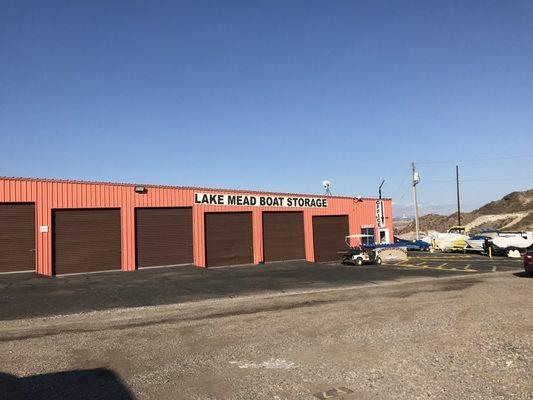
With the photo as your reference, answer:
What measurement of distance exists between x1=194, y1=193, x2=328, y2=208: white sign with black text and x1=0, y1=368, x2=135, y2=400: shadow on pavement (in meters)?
20.0

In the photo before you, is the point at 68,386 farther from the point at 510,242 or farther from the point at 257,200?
the point at 510,242

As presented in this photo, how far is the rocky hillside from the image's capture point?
7381cm

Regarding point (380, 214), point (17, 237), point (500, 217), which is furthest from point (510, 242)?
point (500, 217)

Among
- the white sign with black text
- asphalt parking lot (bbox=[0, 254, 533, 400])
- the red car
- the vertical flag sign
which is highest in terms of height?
the white sign with black text

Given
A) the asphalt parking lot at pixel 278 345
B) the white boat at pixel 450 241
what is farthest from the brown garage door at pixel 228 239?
the white boat at pixel 450 241

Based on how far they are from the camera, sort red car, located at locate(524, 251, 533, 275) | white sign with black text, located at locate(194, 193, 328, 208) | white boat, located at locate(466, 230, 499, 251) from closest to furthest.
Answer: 1. red car, located at locate(524, 251, 533, 275)
2. white sign with black text, located at locate(194, 193, 328, 208)
3. white boat, located at locate(466, 230, 499, 251)

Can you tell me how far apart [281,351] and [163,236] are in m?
18.5

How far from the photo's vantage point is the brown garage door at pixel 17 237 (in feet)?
70.3

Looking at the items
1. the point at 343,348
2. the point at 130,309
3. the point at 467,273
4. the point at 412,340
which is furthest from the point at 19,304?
the point at 467,273

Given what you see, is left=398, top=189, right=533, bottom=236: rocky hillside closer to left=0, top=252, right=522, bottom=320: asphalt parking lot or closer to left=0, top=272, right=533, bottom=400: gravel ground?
left=0, top=252, right=522, bottom=320: asphalt parking lot

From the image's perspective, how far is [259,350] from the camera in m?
8.46

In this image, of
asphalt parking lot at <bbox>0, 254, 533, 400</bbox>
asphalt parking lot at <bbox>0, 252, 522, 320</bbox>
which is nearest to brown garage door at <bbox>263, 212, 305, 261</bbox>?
asphalt parking lot at <bbox>0, 252, 522, 320</bbox>

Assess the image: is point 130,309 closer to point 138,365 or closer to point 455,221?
point 138,365

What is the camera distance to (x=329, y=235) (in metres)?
33.6
